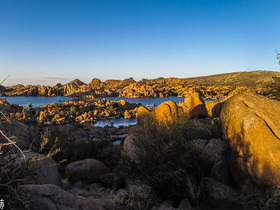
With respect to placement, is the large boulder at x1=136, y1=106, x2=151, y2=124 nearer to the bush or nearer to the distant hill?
the bush

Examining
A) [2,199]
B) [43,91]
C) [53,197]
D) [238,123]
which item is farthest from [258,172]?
[43,91]

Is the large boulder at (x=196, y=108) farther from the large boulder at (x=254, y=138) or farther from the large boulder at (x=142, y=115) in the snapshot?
the large boulder at (x=254, y=138)

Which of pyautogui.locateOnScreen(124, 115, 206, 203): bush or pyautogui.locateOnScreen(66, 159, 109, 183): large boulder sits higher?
pyautogui.locateOnScreen(124, 115, 206, 203): bush

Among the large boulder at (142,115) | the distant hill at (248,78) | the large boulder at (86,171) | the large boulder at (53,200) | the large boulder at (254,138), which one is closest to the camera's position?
the large boulder at (53,200)

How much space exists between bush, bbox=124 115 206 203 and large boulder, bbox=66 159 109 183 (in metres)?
3.06

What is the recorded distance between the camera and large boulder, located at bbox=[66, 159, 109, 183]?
850cm

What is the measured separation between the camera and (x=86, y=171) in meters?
8.60

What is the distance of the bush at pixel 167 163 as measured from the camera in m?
5.45

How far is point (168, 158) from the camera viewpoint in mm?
5824

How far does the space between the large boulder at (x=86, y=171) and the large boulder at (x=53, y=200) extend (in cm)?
429

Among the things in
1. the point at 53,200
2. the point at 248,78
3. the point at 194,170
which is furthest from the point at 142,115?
the point at 248,78

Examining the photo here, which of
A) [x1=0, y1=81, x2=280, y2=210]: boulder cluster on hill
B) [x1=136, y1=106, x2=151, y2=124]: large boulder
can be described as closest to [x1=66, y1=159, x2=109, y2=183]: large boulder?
[x1=0, y1=81, x2=280, y2=210]: boulder cluster on hill

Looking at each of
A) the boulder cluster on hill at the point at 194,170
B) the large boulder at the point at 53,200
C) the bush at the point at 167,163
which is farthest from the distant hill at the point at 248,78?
the large boulder at the point at 53,200

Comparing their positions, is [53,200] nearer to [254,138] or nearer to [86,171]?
[86,171]
